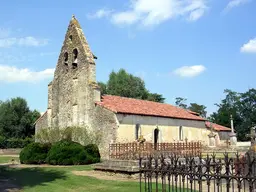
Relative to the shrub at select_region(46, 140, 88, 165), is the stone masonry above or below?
above

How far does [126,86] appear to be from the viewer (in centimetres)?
6444

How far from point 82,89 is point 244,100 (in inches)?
2138

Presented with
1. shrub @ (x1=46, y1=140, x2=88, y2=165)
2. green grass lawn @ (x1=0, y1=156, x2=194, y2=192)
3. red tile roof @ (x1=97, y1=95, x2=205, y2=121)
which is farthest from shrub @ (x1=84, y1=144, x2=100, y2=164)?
green grass lawn @ (x1=0, y1=156, x2=194, y2=192)

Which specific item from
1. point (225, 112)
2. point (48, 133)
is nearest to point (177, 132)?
point (48, 133)

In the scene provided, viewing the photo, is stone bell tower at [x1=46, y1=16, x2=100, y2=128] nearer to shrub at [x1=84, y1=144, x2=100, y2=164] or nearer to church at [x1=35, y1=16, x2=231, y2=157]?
church at [x1=35, y1=16, x2=231, y2=157]

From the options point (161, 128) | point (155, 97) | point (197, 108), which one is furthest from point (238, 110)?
point (161, 128)

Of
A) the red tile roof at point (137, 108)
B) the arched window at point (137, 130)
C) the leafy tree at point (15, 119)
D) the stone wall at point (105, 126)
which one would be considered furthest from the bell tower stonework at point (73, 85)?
the leafy tree at point (15, 119)

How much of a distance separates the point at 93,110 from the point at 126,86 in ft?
106

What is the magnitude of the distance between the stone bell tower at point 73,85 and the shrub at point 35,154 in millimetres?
7027

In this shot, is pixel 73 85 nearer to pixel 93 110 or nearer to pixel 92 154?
pixel 93 110

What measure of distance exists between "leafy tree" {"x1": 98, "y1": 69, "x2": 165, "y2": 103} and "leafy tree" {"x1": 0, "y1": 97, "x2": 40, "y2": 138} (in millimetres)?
15112

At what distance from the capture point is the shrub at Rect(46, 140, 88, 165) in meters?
24.6

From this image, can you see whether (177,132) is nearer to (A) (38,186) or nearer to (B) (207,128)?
(B) (207,128)

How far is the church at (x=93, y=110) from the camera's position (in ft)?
102
